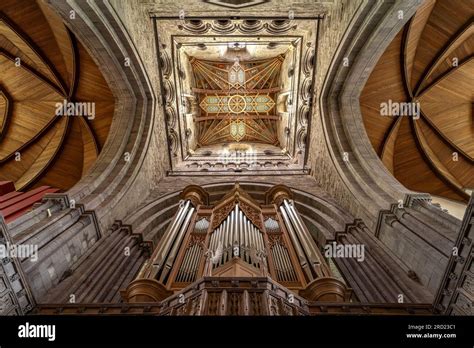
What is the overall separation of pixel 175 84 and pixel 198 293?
951 centimetres

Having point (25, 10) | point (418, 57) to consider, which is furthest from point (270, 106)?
point (25, 10)

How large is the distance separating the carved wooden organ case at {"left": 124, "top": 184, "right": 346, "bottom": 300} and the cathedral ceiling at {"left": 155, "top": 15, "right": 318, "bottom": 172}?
4.54m

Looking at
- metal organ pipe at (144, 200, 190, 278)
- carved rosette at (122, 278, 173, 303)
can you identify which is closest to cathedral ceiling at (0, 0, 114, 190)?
metal organ pipe at (144, 200, 190, 278)

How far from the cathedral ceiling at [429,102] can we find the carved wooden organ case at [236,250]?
4.51 meters

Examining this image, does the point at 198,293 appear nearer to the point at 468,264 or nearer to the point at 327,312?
the point at 327,312

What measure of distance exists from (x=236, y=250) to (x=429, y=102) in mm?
9313

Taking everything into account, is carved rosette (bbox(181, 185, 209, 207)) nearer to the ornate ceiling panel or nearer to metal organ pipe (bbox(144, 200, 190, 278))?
metal organ pipe (bbox(144, 200, 190, 278))

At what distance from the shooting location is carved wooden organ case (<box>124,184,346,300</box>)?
536 cm

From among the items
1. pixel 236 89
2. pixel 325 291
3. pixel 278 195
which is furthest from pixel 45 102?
pixel 325 291

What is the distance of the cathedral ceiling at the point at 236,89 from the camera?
1118 cm

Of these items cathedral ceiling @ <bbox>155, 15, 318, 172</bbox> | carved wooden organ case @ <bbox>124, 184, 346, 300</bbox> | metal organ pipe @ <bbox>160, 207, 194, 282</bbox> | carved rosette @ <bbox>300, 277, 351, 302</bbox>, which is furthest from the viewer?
cathedral ceiling @ <bbox>155, 15, 318, 172</bbox>

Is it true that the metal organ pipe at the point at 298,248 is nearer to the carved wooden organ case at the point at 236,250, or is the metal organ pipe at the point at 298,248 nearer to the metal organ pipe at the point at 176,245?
the carved wooden organ case at the point at 236,250

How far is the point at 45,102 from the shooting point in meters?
12.1
